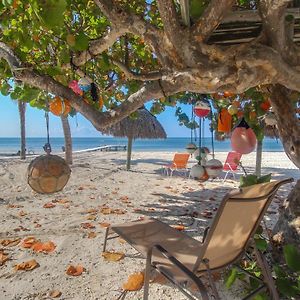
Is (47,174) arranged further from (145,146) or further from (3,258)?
(145,146)

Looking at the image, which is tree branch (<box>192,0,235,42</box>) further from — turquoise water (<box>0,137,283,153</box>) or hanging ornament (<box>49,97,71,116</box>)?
turquoise water (<box>0,137,283,153</box>)

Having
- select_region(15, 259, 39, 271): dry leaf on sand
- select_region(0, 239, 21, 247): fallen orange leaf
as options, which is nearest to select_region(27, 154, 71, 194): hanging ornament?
select_region(15, 259, 39, 271): dry leaf on sand

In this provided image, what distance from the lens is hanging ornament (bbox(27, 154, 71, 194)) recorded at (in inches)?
108

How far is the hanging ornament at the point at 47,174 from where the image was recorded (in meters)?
2.74

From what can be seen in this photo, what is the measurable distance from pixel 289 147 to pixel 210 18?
162 cm

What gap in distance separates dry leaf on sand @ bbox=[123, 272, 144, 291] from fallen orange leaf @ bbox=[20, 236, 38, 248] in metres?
1.45

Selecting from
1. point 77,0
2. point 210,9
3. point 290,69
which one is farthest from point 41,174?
point 290,69

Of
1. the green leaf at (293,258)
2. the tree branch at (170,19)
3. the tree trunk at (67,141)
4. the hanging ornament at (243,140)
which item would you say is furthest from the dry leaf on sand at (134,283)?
the tree trunk at (67,141)

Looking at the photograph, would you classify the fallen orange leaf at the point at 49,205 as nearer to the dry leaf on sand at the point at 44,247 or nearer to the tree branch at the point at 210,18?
the dry leaf on sand at the point at 44,247

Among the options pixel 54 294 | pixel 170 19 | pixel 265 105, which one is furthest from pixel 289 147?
pixel 54 294

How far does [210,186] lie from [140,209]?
136 inches

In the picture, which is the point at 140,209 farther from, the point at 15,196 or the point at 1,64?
Result: the point at 1,64

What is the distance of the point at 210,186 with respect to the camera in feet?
27.7

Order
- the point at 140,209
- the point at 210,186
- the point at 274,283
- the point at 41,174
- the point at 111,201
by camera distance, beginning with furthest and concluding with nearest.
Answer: the point at 210,186
the point at 111,201
the point at 140,209
the point at 41,174
the point at 274,283
